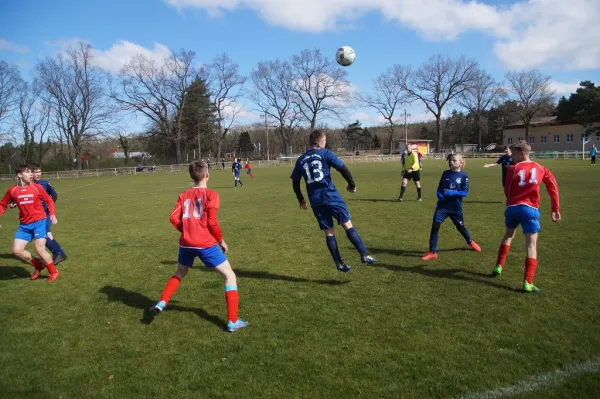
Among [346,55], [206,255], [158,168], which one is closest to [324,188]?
[206,255]

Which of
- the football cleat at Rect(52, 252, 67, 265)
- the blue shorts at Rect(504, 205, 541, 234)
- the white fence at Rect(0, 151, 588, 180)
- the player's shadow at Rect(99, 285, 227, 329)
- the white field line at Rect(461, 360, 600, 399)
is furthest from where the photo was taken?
the white fence at Rect(0, 151, 588, 180)

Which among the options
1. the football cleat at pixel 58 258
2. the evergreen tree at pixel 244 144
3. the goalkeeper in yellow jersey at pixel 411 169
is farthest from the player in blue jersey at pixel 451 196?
the evergreen tree at pixel 244 144

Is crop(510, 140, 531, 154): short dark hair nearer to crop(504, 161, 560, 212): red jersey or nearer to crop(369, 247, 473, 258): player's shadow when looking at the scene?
crop(504, 161, 560, 212): red jersey

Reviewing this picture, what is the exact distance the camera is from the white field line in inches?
121

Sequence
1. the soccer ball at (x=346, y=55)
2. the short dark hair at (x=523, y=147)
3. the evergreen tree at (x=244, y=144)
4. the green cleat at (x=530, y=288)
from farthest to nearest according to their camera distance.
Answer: the evergreen tree at (x=244, y=144) → the soccer ball at (x=346, y=55) → the short dark hair at (x=523, y=147) → the green cleat at (x=530, y=288)

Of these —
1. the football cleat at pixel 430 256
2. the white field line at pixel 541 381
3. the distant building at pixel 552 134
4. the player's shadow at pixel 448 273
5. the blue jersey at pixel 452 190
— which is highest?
the distant building at pixel 552 134

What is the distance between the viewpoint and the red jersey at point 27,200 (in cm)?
653

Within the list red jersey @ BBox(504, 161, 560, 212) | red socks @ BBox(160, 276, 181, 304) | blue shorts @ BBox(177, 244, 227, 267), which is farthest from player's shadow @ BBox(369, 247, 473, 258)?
red socks @ BBox(160, 276, 181, 304)

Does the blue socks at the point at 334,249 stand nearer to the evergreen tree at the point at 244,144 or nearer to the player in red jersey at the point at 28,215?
the player in red jersey at the point at 28,215

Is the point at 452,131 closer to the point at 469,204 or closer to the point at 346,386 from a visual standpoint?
the point at 469,204

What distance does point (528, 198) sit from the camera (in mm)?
5328

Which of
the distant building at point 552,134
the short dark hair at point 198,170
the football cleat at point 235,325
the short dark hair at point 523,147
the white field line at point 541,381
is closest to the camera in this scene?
the white field line at point 541,381

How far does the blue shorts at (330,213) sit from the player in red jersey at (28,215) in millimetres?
4343

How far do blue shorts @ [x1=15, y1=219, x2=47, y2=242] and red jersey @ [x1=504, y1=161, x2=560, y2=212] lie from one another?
732 cm
